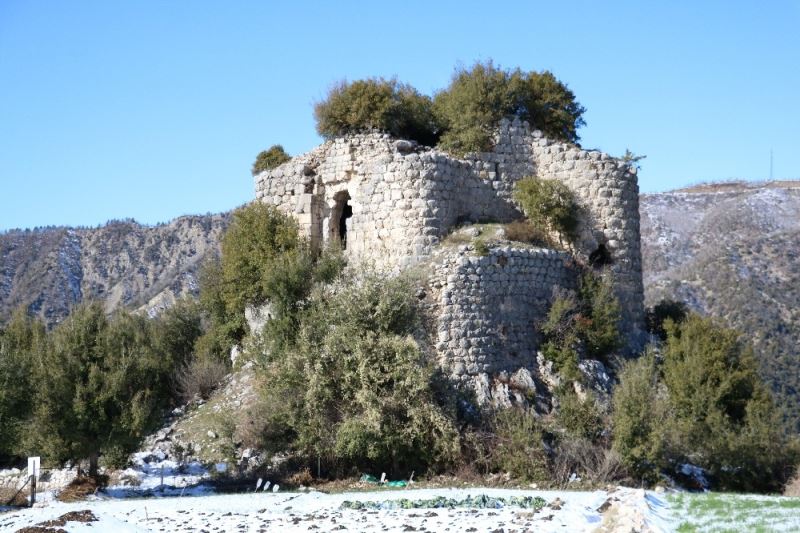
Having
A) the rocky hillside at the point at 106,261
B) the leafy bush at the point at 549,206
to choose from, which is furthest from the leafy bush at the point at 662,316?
the rocky hillside at the point at 106,261

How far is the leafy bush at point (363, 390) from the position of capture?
21609 millimetres

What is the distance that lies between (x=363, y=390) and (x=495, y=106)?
8.99m

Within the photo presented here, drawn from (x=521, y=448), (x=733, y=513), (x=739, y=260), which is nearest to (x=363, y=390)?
(x=521, y=448)

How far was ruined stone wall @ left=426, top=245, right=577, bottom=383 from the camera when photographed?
23406mm

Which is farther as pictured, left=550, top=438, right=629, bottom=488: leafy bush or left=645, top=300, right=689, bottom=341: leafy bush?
left=645, top=300, right=689, bottom=341: leafy bush

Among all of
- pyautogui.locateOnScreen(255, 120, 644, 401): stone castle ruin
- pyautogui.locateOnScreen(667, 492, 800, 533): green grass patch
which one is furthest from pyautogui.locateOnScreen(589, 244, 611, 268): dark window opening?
pyautogui.locateOnScreen(667, 492, 800, 533): green grass patch

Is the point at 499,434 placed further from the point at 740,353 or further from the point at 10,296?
the point at 10,296

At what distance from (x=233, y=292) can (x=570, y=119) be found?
9.98m

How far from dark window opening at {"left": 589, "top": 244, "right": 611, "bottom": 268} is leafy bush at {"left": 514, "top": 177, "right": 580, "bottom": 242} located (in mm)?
749

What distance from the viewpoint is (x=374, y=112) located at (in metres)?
26.7

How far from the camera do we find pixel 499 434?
22203mm

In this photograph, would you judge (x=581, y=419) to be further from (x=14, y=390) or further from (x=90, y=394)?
(x=14, y=390)

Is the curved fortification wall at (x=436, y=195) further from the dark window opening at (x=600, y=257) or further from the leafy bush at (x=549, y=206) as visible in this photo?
the leafy bush at (x=549, y=206)

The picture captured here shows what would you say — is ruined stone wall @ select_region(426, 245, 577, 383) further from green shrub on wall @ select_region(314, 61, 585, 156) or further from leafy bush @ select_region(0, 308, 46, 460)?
leafy bush @ select_region(0, 308, 46, 460)
